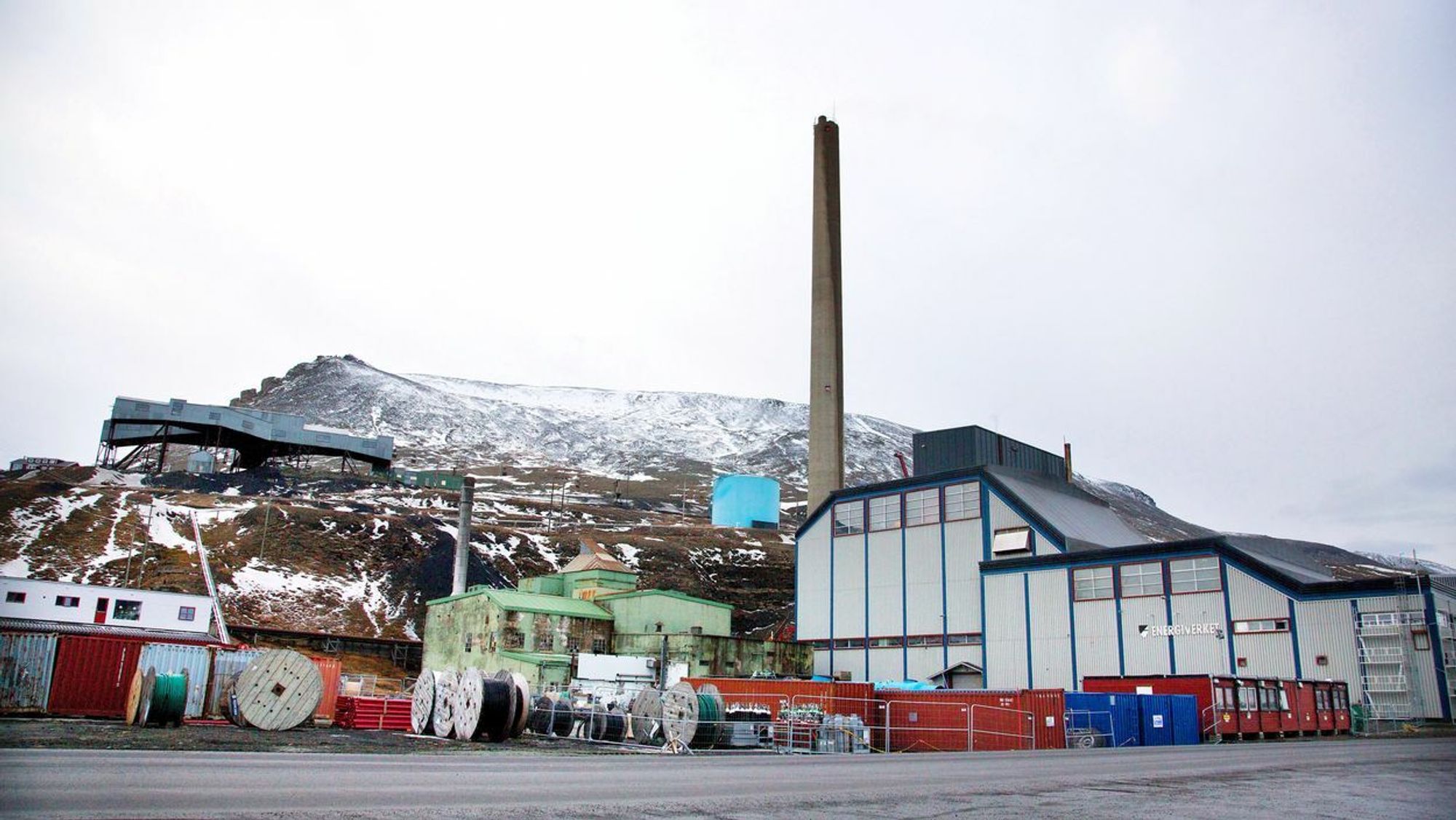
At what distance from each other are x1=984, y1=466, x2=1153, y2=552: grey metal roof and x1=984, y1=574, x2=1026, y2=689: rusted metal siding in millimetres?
3530

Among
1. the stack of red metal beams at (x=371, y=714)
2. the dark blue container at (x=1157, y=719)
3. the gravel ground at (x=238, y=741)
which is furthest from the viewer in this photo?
the dark blue container at (x=1157, y=719)

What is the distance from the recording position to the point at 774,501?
122m

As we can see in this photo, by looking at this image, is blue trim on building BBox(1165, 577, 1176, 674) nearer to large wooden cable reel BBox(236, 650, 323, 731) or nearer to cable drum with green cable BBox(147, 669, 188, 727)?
large wooden cable reel BBox(236, 650, 323, 731)

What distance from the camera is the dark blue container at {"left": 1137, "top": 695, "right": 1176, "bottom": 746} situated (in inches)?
1324

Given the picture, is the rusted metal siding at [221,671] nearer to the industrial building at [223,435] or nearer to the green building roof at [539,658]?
the green building roof at [539,658]

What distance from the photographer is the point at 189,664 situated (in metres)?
30.4

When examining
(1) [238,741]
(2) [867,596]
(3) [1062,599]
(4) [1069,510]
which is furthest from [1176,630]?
(1) [238,741]

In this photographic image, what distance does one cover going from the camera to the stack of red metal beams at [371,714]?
31.5m

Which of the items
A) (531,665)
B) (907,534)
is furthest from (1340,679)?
(531,665)

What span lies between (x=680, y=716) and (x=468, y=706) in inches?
223

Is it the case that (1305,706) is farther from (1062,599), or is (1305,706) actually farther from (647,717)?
(647,717)

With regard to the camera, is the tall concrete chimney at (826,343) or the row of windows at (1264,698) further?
the tall concrete chimney at (826,343)

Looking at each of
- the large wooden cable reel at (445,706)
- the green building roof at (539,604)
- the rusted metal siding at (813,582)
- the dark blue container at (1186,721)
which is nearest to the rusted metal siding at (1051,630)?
the dark blue container at (1186,721)

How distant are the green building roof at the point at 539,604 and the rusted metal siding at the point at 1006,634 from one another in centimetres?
2439
